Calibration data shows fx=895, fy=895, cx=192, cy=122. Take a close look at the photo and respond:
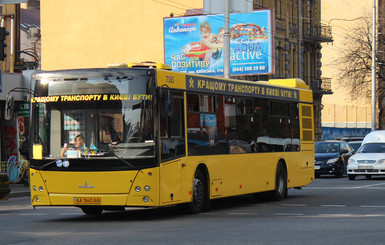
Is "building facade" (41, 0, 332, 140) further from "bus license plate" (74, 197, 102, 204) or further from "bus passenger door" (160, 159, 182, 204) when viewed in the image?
"bus license plate" (74, 197, 102, 204)

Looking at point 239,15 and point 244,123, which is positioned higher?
point 239,15

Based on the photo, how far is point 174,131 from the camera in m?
15.9

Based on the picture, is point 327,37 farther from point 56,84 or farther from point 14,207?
point 56,84

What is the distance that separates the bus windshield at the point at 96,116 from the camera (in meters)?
15.1

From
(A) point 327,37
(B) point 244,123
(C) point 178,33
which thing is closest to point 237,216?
(B) point 244,123

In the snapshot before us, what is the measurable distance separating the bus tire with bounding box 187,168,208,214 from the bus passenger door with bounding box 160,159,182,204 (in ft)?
2.26

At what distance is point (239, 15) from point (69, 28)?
16229mm

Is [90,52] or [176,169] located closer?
[176,169]

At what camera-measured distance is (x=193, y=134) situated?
54.5ft

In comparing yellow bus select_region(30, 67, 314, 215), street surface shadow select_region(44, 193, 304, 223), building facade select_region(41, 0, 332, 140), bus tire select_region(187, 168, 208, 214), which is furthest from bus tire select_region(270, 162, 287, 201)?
building facade select_region(41, 0, 332, 140)

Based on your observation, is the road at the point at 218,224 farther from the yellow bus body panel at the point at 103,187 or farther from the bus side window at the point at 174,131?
the bus side window at the point at 174,131

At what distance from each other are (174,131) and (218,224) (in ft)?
7.33

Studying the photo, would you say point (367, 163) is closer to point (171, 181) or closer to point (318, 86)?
point (171, 181)

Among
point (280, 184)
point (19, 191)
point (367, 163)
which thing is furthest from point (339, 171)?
point (280, 184)
